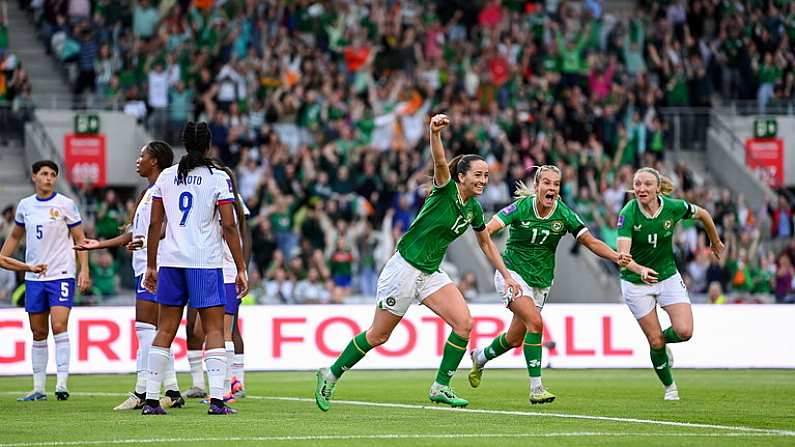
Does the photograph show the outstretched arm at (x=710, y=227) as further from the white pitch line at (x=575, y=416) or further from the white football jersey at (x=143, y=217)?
the white football jersey at (x=143, y=217)

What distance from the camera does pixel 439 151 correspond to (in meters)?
12.6

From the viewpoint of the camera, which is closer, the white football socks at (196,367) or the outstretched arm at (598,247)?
the outstretched arm at (598,247)

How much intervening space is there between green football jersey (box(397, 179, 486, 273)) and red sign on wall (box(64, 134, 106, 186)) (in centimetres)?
1583

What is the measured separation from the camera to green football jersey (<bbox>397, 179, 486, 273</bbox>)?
530 inches

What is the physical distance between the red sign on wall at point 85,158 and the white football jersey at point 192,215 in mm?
16196

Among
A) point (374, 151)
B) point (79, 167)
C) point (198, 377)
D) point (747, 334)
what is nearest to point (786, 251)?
point (747, 334)

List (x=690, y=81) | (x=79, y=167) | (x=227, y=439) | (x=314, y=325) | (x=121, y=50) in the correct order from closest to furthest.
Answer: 1. (x=227, y=439)
2. (x=314, y=325)
3. (x=79, y=167)
4. (x=121, y=50)
5. (x=690, y=81)

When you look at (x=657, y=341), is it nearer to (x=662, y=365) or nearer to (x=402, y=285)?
(x=662, y=365)

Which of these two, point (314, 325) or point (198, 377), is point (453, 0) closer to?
point (314, 325)

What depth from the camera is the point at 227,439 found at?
10633mm

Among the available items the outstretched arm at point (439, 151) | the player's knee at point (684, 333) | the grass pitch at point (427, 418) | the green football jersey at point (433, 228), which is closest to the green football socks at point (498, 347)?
the grass pitch at point (427, 418)

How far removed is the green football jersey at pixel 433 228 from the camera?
13.5 metres

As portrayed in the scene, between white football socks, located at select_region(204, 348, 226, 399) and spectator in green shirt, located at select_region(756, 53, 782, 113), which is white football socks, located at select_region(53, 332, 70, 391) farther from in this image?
spectator in green shirt, located at select_region(756, 53, 782, 113)

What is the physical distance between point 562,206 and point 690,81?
20.2 metres
